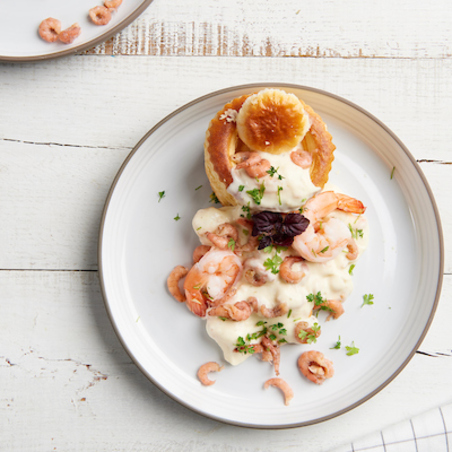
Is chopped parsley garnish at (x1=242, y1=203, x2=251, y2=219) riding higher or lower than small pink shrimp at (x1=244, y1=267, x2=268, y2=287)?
higher

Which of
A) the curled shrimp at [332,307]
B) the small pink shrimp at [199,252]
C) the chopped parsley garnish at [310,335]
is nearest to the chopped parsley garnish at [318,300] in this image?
the curled shrimp at [332,307]

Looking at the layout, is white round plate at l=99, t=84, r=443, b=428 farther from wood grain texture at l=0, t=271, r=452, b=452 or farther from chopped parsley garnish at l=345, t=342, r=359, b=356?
wood grain texture at l=0, t=271, r=452, b=452

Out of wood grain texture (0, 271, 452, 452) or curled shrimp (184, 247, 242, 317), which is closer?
curled shrimp (184, 247, 242, 317)

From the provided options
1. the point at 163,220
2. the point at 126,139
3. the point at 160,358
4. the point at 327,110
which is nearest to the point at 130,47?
the point at 126,139

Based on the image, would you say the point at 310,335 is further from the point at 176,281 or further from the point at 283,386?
the point at 176,281

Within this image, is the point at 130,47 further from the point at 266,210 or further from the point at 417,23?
the point at 417,23

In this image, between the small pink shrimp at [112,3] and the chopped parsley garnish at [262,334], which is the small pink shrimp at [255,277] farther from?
the small pink shrimp at [112,3]

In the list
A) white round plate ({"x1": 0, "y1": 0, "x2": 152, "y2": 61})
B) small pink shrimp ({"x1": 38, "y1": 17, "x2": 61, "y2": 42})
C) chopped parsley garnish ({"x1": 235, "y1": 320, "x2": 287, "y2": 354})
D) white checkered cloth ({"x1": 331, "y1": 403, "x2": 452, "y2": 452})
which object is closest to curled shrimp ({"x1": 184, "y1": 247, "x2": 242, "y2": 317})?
chopped parsley garnish ({"x1": 235, "y1": 320, "x2": 287, "y2": 354})
